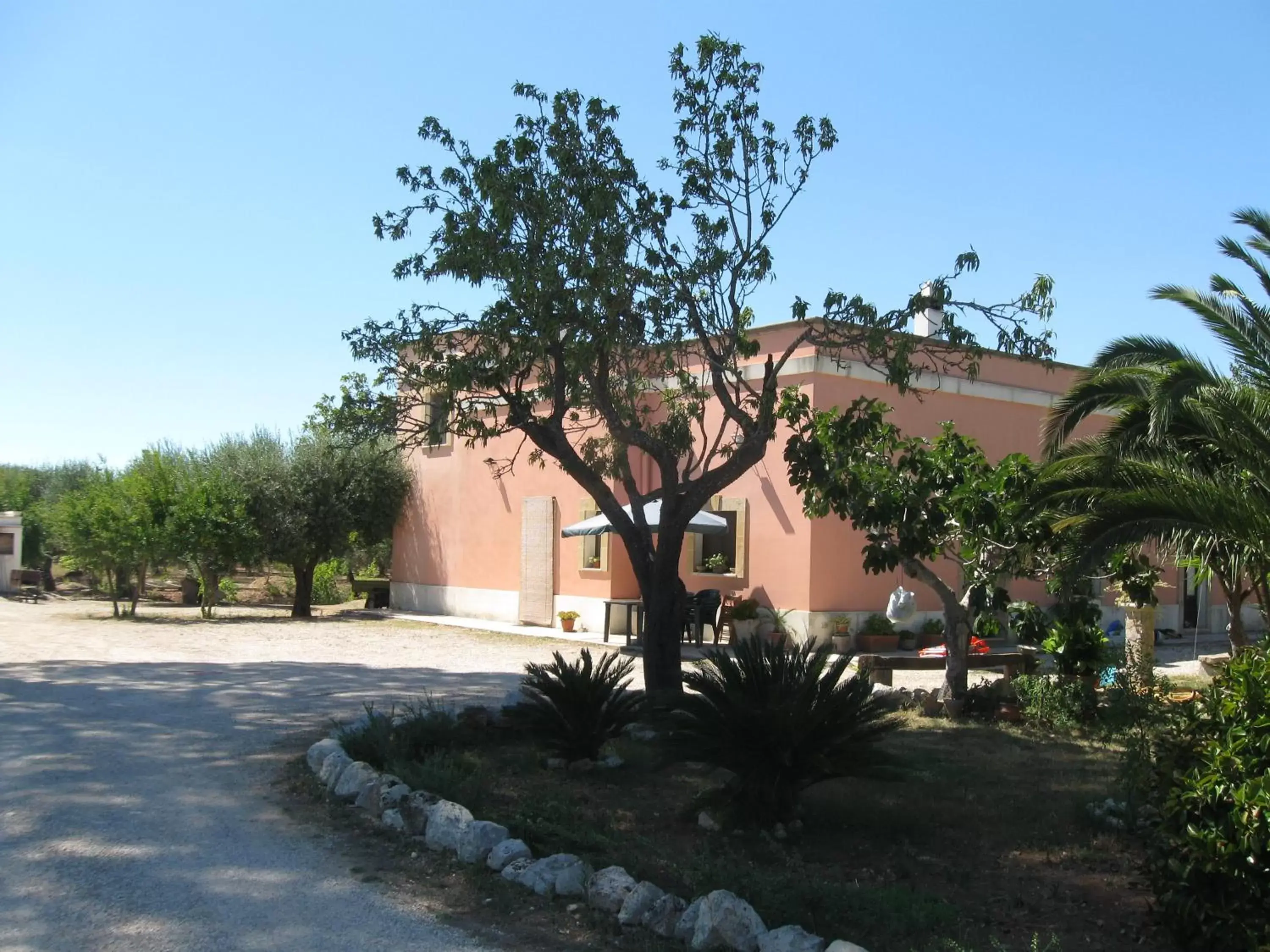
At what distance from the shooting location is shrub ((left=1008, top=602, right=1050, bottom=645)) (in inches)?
386

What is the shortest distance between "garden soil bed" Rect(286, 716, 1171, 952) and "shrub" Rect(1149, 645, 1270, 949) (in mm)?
466

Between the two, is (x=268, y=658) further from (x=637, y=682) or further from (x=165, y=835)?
(x=165, y=835)

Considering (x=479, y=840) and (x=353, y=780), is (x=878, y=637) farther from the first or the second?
(x=479, y=840)

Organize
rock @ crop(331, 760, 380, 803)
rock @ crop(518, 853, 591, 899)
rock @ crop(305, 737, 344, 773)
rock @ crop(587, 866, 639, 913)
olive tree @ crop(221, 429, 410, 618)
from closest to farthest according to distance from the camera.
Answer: rock @ crop(587, 866, 639, 913) < rock @ crop(518, 853, 591, 899) < rock @ crop(331, 760, 380, 803) < rock @ crop(305, 737, 344, 773) < olive tree @ crop(221, 429, 410, 618)

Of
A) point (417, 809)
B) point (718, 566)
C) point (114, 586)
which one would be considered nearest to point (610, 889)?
point (417, 809)

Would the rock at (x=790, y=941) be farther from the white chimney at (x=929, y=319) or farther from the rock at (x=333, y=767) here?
the white chimney at (x=929, y=319)

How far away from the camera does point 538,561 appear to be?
21031 mm

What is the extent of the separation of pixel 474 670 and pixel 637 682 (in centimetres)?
238

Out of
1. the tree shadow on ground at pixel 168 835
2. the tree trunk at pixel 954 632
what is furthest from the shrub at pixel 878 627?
the tree shadow on ground at pixel 168 835

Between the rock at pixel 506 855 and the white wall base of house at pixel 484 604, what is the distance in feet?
42.2

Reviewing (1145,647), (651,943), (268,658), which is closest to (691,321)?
(651,943)

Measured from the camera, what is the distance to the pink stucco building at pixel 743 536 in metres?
16.8

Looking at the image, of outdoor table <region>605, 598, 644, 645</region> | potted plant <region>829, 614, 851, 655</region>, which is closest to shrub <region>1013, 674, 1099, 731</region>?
potted plant <region>829, 614, 851, 655</region>

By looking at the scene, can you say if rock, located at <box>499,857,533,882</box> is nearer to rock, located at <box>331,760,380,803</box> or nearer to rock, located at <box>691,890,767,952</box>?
rock, located at <box>691,890,767,952</box>
